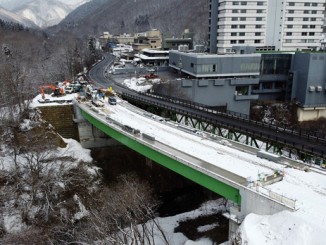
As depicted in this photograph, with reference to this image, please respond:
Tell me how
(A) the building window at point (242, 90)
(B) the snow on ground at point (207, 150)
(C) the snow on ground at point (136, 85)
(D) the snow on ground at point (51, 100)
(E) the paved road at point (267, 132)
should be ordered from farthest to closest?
1. (A) the building window at point (242, 90)
2. (C) the snow on ground at point (136, 85)
3. (D) the snow on ground at point (51, 100)
4. (E) the paved road at point (267, 132)
5. (B) the snow on ground at point (207, 150)

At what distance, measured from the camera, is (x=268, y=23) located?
9544 cm


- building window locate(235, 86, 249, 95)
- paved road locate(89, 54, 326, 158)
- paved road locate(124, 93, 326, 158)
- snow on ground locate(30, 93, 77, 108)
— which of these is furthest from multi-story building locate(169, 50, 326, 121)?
paved road locate(124, 93, 326, 158)

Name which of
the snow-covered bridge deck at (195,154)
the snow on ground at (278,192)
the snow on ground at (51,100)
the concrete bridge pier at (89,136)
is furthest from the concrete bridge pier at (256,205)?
the snow on ground at (51,100)

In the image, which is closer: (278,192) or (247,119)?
(278,192)

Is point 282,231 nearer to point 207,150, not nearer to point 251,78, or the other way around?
point 207,150

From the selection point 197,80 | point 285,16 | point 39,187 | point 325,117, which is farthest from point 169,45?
point 39,187

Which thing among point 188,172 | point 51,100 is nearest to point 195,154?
point 188,172

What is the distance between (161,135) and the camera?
37.4 metres

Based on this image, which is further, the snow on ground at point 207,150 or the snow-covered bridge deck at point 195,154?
the snow on ground at point 207,150

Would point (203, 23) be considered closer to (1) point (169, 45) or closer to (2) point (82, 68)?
(1) point (169, 45)

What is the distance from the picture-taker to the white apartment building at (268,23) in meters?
92.7

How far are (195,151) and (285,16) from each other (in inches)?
3096

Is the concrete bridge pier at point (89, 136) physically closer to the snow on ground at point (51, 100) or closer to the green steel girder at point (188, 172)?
the snow on ground at point (51, 100)

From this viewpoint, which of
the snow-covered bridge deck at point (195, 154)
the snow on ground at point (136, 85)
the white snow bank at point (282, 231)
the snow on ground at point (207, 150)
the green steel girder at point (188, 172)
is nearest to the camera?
the white snow bank at point (282, 231)
